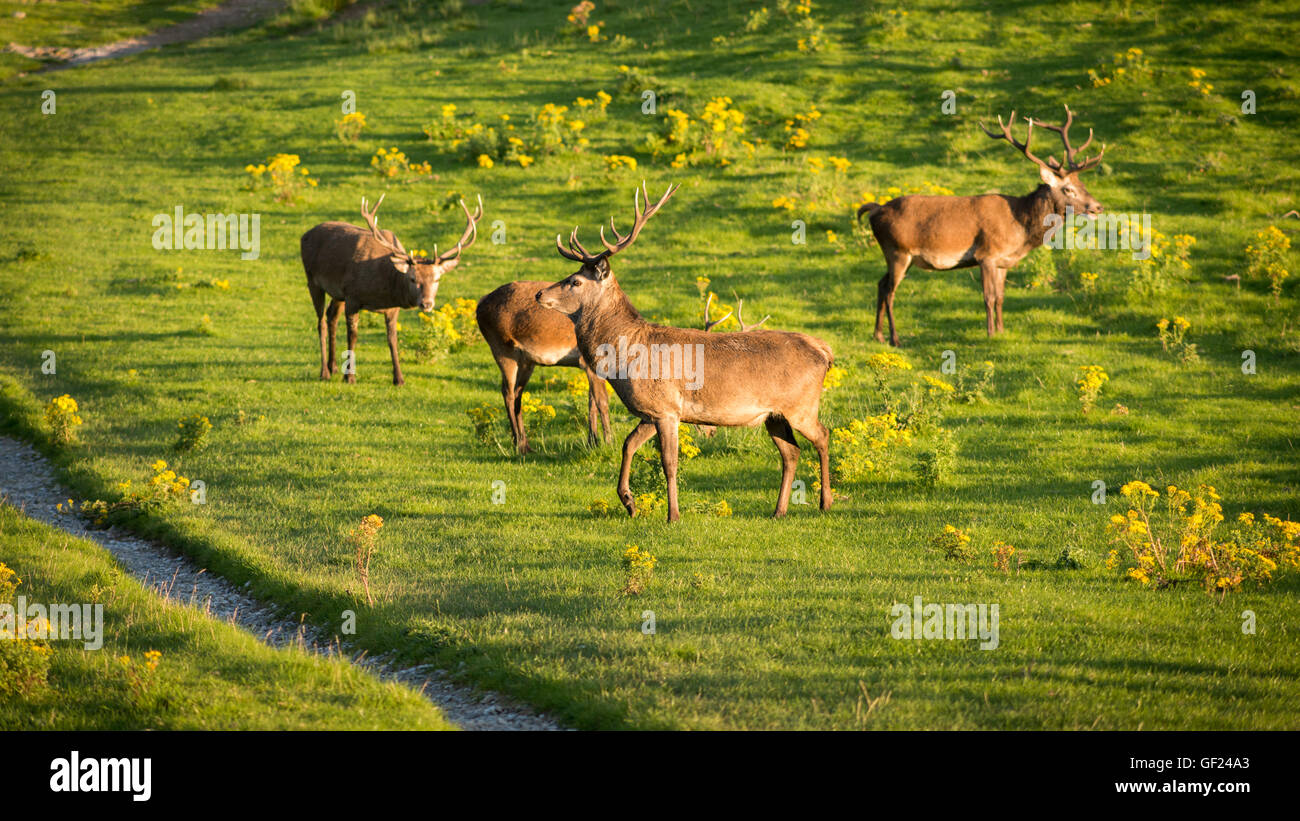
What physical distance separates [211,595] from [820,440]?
6200 millimetres

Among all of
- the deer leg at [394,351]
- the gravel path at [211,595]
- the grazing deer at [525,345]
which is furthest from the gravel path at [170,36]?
the grazing deer at [525,345]

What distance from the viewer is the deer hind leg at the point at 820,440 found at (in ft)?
36.1

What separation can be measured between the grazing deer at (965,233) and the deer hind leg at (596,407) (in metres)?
5.84

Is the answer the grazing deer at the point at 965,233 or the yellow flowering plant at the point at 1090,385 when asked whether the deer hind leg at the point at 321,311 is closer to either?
the grazing deer at the point at 965,233

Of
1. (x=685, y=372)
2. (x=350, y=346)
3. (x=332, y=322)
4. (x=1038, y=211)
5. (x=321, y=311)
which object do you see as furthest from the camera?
(x=1038, y=211)

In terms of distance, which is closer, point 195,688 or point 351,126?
point 195,688

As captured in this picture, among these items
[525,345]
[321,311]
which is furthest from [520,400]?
[321,311]

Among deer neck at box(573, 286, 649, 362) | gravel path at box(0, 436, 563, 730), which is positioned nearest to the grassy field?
gravel path at box(0, 436, 563, 730)

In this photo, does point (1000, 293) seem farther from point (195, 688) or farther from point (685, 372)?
point (195, 688)

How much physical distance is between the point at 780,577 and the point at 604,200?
53.2ft

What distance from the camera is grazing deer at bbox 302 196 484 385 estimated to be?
52.4 feet

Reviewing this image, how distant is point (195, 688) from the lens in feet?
23.7

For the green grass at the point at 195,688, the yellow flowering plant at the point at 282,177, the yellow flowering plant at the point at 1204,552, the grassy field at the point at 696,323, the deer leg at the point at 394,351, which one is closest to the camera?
the green grass at the point at 195,688
